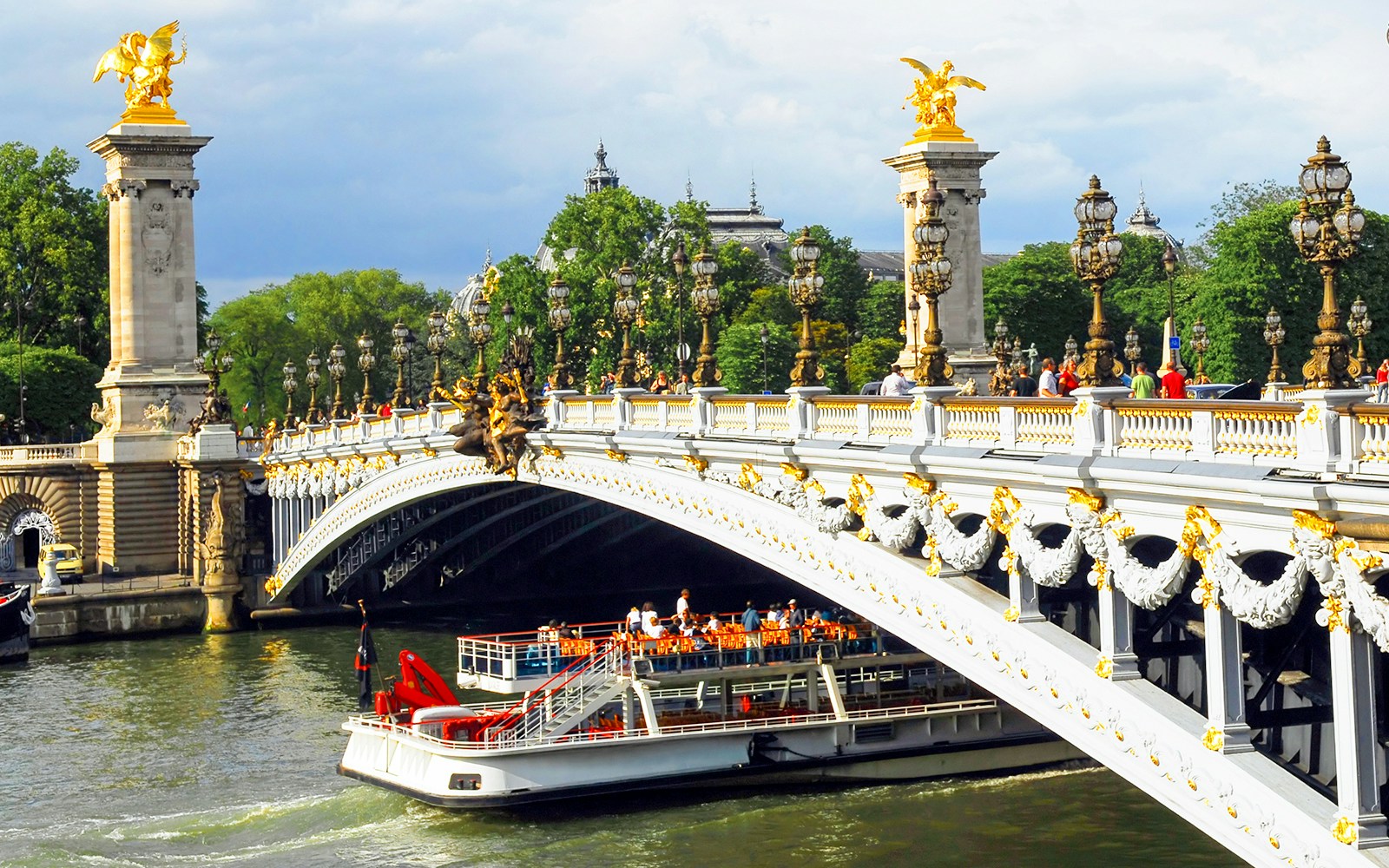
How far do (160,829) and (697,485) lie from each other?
906 cm

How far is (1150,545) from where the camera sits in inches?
841

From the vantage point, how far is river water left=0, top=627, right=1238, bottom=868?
28.2m

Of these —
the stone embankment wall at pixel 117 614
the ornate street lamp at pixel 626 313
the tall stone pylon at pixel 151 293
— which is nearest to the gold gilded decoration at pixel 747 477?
the ornate street lamp at pixel 626 313

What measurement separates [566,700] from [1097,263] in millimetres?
14966

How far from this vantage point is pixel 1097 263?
19.8 m

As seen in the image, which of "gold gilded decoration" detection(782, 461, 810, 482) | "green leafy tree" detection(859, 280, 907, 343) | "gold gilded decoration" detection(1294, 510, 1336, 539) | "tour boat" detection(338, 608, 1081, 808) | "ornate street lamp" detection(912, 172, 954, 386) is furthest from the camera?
"green leafy tree" detection(859, 280, 907, 343)

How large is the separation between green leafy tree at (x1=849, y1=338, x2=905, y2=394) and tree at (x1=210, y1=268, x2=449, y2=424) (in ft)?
127

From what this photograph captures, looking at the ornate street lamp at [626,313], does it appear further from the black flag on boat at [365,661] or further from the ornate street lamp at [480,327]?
the black flag on boat at [365,661]

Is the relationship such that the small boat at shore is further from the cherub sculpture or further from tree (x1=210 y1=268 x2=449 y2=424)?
tree (x1=210 y1=268 x2=449 y2=424)

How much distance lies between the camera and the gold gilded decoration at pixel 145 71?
6512cm

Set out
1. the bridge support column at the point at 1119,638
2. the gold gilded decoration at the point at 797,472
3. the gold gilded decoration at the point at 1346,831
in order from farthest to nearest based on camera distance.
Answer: the gold gilded decoration at the point at 797,472
the bridge support column at the point at 1119,638
the gold gilded decoration at the point at 1346,831

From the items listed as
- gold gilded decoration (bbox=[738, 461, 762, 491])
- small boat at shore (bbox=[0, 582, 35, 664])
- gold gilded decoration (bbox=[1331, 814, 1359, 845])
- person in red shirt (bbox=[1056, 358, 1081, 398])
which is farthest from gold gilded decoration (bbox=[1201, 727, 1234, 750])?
small boat at shore (bbox=[0, 582, 35, 664])

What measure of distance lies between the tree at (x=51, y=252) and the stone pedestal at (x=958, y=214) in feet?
119

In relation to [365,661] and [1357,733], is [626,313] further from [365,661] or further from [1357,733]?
[1357,733]
